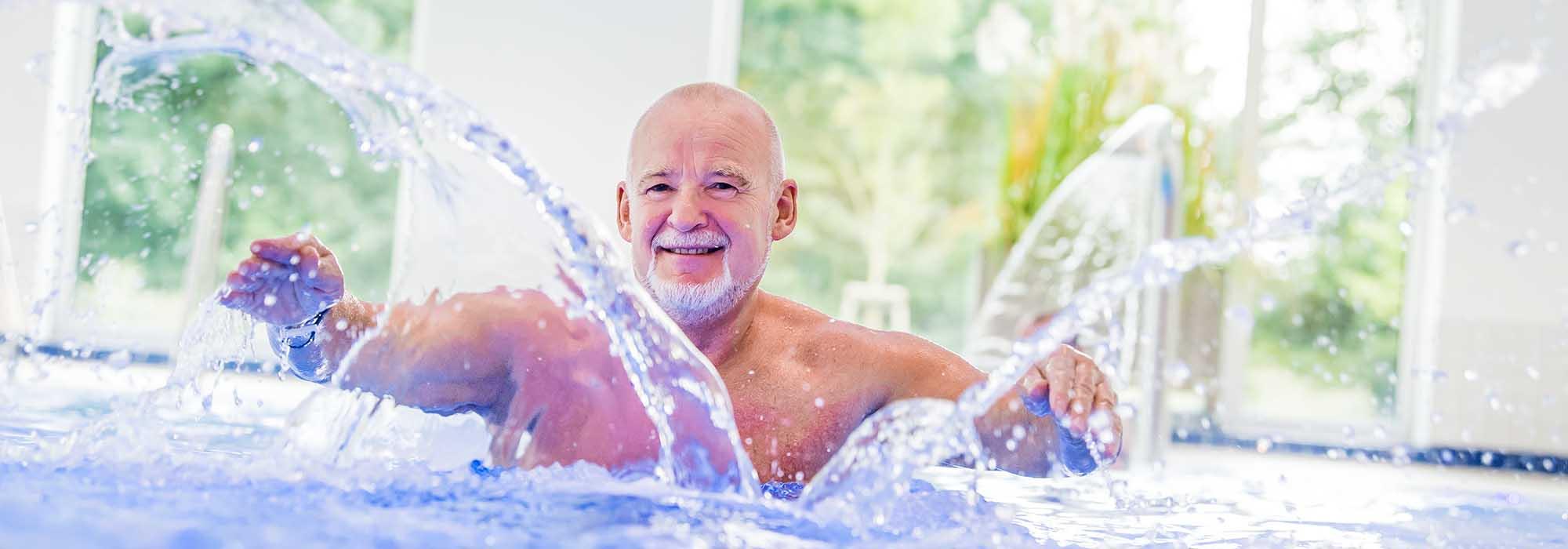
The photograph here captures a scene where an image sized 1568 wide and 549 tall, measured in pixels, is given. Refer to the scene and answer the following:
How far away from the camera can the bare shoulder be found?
7.28ft

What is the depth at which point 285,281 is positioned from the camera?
5.57 ft

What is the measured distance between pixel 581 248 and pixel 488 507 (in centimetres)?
45

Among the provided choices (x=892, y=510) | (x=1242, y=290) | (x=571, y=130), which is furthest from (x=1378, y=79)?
(x=892, y=510)

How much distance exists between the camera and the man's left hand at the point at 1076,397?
5.63 feet

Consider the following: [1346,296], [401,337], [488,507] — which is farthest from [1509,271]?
[488,507]

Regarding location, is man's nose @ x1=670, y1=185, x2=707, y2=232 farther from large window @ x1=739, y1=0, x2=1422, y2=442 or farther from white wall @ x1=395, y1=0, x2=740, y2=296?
large window @ x1=739, y1=0, x2=1422, y2=442

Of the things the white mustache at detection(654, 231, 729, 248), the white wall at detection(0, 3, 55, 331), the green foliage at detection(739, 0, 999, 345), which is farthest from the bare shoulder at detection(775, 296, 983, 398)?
the green foliage at detection(739, 0, 999, 345)

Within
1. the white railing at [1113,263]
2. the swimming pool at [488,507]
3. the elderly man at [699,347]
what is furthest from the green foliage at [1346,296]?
the elderly man at [699,347]

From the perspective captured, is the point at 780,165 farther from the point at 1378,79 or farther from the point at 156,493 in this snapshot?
the point at 1378,79

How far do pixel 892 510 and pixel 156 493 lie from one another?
2.91 ft

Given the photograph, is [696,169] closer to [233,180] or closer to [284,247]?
[284,247]

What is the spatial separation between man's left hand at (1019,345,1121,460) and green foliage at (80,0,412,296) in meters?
5.06

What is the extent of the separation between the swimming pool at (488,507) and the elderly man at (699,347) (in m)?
0.10

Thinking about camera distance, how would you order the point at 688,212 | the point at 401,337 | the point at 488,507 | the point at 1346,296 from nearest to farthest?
the point at 488,507 → the point at 401,337 → the point at 688,212 → the point at 1346,296
